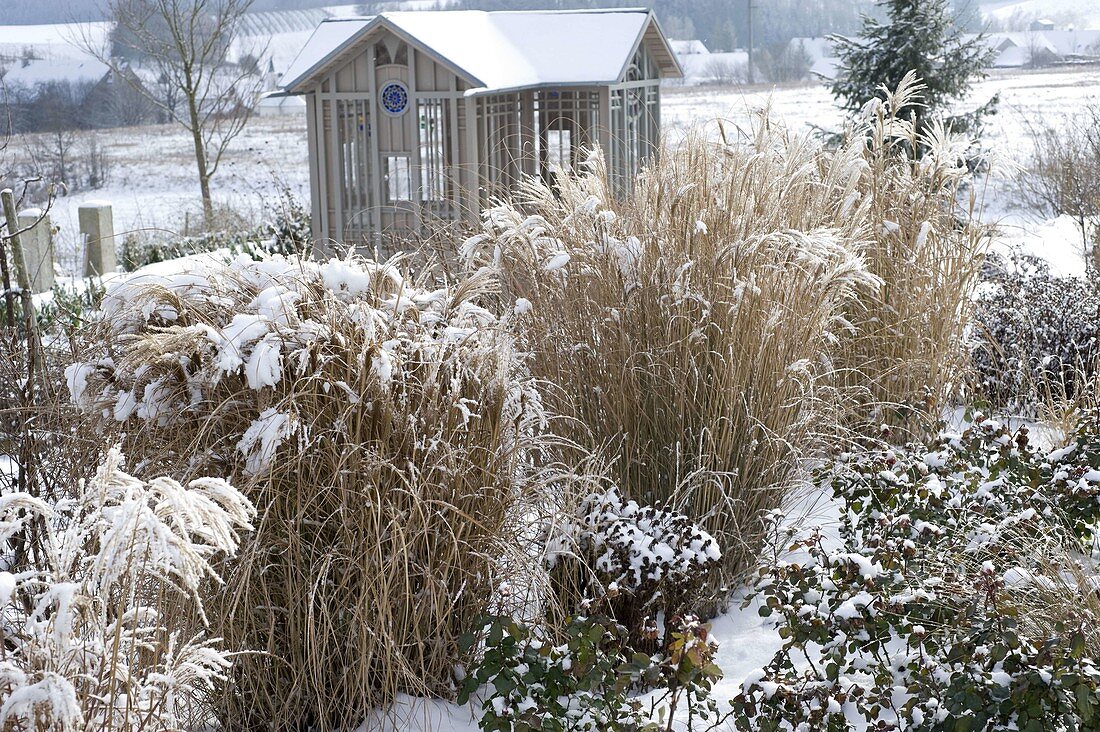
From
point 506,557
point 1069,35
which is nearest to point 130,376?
point 506,557

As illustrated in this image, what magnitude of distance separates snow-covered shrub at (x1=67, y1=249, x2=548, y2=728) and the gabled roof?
19.9ft

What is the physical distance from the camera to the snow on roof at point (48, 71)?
2125cm

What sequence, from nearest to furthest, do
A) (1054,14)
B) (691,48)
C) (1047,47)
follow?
(691,48), (1047,47), (1054,14)

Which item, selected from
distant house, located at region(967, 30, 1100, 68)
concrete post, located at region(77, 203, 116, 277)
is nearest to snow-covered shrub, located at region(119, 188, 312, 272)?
concrete post, located at region(77, 203, 116, 277)

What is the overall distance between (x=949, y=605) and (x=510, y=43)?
25.8ft

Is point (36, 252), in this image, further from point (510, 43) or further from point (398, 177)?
point (510, 43)

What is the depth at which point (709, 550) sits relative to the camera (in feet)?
8.43

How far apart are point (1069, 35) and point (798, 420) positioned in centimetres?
3124

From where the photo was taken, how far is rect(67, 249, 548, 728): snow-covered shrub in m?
2.12

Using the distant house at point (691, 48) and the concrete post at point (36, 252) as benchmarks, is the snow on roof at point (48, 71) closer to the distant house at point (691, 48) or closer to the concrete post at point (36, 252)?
the distant house at point (691, 48)

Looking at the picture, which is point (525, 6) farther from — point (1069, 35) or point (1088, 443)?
point (1088, 443)

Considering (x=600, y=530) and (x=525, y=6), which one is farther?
(x=525, y=6)

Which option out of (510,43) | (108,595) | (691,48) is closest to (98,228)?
(510,43)

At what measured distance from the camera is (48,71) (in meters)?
21.5
